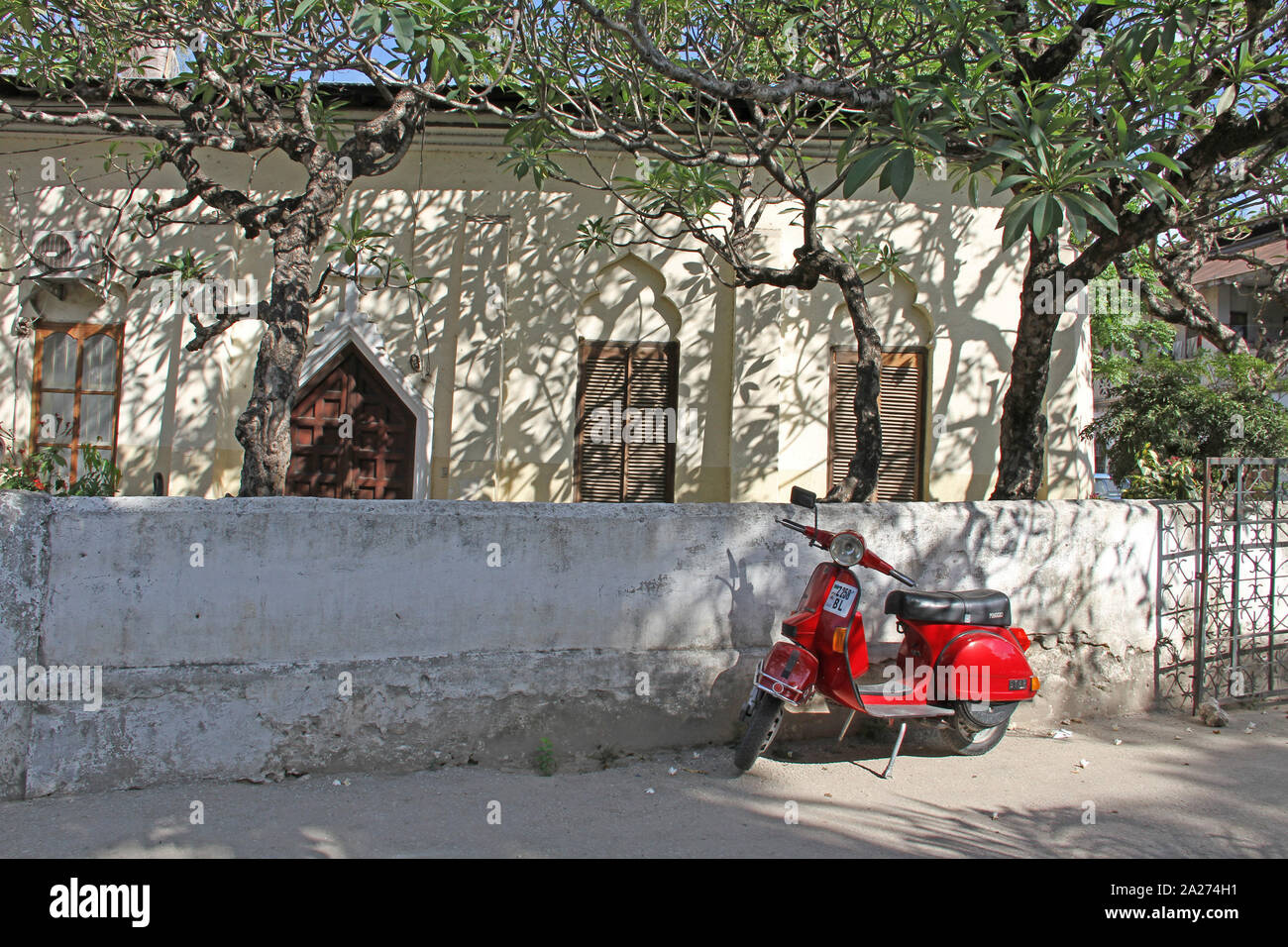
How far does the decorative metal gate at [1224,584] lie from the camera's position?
243 inches

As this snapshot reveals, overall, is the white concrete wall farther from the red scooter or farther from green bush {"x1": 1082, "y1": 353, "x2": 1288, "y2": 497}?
green bush {"x1": 1082, "y1": 353, "x2": 1288, "y2": 497}

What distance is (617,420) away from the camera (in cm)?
1031

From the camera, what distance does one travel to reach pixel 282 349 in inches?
236

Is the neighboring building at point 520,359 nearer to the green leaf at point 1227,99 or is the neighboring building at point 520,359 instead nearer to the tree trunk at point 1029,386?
the tree trunk at point 1029,386

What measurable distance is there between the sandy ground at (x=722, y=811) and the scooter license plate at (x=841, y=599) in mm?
885

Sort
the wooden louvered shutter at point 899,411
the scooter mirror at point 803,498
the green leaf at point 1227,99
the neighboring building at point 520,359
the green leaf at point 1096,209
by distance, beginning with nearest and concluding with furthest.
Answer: the green leaf at point 1096,209
the scooter mirror at point 803,498
the green leaf at point 1227,99
the neighboring building at point 520,359
the wooden louvered shutter at point 899,411

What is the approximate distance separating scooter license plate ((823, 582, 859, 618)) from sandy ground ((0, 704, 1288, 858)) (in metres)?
0.88

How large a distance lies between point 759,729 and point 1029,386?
372 centimetres

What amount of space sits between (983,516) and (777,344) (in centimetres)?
472

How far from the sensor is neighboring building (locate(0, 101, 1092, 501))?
988 cm

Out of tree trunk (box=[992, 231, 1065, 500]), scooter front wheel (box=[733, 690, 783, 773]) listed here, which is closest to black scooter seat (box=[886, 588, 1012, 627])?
scooter front wheel (box=[733, 690, 783, 773])

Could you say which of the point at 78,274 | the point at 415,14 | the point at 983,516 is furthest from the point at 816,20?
the point at 78,274

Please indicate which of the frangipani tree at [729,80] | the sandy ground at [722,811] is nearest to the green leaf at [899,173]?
the frangipani tree at [729,80]
